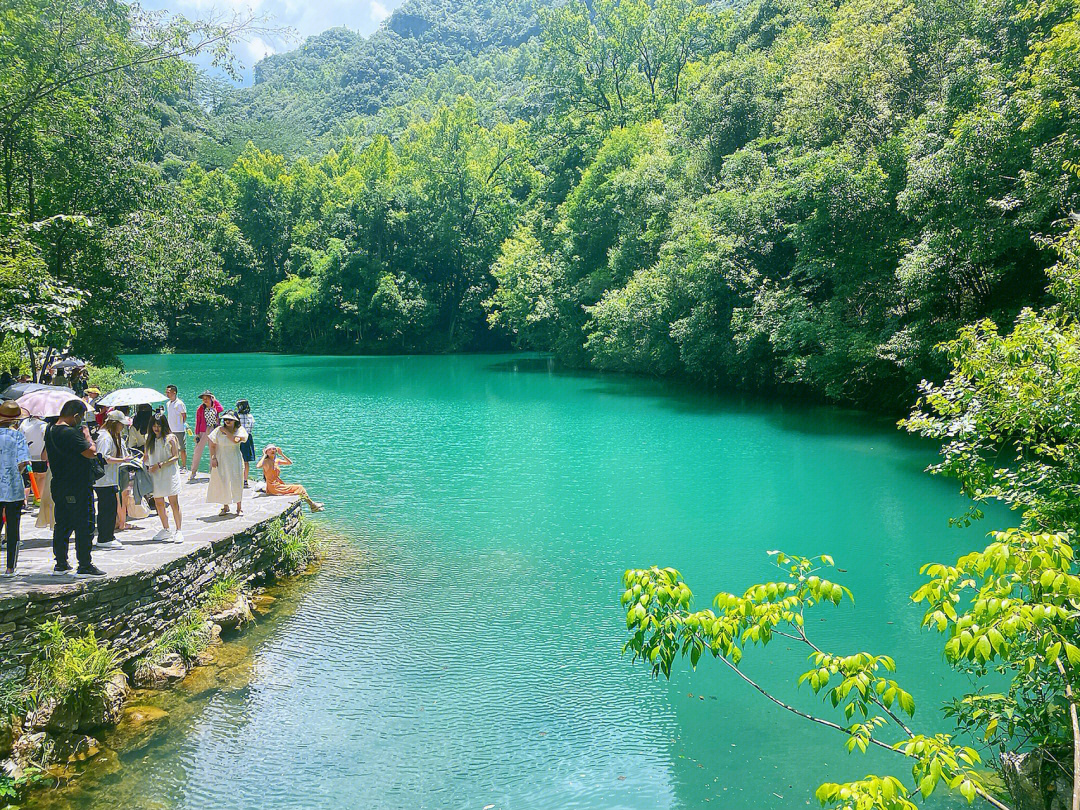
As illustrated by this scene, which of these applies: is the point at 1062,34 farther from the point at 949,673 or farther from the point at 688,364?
the point at 688,364

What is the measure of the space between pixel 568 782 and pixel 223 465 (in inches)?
233

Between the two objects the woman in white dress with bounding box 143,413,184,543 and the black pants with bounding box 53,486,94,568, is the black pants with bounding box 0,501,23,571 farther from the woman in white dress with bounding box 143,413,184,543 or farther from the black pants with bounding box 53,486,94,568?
the woman in white dress with bounding box 143,413,184,543

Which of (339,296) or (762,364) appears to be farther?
(339,296)

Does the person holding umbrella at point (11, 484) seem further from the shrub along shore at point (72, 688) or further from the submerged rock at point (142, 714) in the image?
the submerged rock at point (142, 714)

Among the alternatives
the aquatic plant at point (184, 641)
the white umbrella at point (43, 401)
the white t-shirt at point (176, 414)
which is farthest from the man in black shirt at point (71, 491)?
the white t-shirt at point (176, 414)

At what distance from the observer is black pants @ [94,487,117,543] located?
26.6ft

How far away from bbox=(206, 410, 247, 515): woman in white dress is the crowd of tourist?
0.5 inches

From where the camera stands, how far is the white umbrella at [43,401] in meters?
9.38

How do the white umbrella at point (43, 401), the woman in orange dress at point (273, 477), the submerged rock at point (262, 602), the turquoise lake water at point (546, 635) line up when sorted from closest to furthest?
the turquoise lake water at point (546, 635), the submerged rock at point (262, 602), the white umbrella at point (43, 401), the woman in orange dress at point (273, 477)

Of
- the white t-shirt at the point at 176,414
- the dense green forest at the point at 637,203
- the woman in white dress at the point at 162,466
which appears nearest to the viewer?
the woman in white dress at the point at 162,466

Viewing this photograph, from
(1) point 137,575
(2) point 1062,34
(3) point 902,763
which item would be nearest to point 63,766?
(1) point 137,575

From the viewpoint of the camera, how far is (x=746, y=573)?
405 inches

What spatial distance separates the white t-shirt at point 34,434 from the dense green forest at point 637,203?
136 centimetres

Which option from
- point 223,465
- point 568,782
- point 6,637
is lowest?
point 568,782
